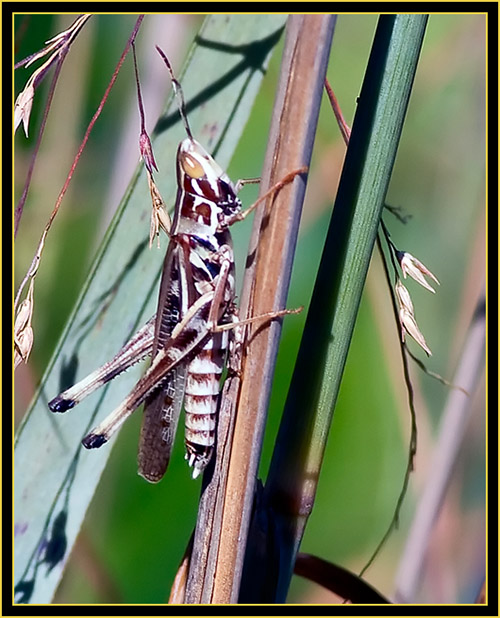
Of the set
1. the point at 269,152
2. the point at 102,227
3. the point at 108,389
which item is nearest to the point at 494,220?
the point at 269,152

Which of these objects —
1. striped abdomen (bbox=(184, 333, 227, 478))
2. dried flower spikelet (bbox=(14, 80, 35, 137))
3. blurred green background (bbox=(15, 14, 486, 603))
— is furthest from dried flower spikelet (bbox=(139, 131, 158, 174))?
blurred green background (bbox=(15, 14, 486, 603))

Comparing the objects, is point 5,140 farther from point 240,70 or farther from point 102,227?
point 102,227

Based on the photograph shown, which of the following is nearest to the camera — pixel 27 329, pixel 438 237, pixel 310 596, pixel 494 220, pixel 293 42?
pixel 293 42

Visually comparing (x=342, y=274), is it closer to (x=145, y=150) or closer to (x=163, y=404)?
(x=145, y=150)

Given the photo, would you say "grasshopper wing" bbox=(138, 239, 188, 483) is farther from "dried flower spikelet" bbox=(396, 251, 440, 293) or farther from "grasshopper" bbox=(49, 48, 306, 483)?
"dried flower spikelet" bbox=(396, 251, 440, 293)

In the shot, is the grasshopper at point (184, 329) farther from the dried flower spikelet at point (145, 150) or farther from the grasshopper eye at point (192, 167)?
the dried flower spikelet at point (145, 150)

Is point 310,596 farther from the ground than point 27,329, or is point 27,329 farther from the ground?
point 27,329
